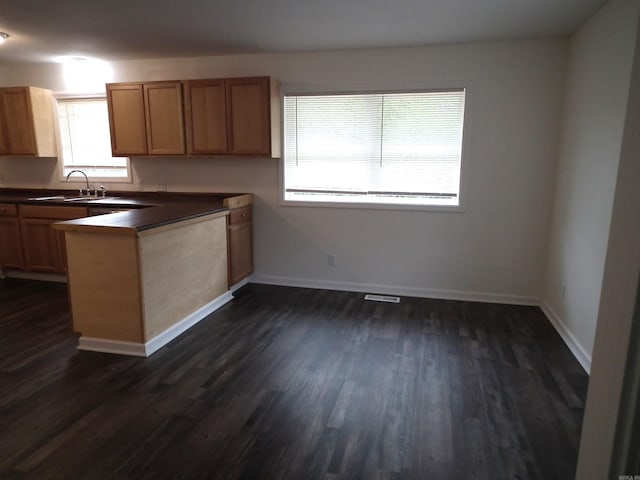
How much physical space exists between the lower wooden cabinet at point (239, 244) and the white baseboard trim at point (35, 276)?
2036mm

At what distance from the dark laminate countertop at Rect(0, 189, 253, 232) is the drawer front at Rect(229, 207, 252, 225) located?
0.06 metres

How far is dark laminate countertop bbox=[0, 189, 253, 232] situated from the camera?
280cm

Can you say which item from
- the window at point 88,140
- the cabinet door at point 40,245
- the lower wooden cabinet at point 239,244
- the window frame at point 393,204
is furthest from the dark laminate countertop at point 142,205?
the window frame at point 393,204

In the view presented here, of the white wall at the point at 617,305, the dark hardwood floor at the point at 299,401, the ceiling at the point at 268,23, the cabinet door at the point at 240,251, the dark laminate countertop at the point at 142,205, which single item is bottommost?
the dark hardwood floor at the point at 299,401

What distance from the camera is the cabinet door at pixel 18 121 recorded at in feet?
15.5

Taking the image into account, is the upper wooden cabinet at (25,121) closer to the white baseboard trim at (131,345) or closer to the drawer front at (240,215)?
the drawer front at (240,215)

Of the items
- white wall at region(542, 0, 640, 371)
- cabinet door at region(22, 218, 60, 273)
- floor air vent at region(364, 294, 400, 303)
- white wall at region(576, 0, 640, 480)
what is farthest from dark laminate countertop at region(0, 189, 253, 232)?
white wall at region(542, 0, 640, 371)

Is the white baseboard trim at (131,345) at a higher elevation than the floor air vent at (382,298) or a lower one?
higher

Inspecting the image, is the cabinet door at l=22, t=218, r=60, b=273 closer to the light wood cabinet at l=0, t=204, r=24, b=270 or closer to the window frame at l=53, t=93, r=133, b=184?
the light wood cabinet at l=0, t=204, r=24, b=270

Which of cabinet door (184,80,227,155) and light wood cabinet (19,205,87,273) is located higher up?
cabinet door (184,80,227,155)

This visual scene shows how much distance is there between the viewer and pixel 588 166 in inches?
119

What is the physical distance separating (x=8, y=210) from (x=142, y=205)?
5.45 ft

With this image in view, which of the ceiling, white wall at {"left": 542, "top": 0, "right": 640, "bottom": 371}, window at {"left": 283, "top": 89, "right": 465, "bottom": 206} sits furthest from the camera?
window at {"left": 283, "top": 89, "right": 465, "bottom": 206}

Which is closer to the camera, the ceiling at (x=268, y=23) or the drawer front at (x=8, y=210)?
the ceiling at (x=268, y=23)
